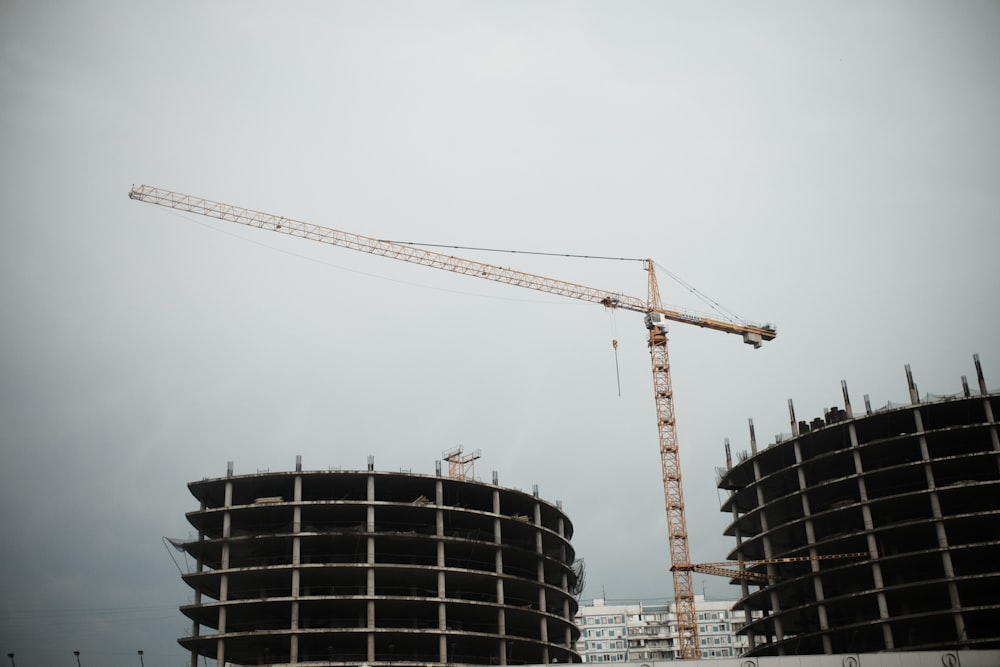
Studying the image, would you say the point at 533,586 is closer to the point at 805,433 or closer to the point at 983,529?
the point at 805,433

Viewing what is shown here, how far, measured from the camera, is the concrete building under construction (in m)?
94.9

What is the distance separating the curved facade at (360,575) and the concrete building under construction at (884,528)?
24.0m

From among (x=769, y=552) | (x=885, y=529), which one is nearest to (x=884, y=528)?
(x=885, y=529)

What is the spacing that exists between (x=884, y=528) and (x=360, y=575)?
46.5 metres

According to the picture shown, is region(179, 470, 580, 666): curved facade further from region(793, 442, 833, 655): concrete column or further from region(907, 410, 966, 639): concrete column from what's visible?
region(907, 410, 966, 639): concrete column

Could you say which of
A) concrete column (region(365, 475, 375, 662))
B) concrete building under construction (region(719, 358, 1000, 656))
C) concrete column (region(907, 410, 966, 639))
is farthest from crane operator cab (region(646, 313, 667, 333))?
concrete column (region(365, 475, 375, 662))

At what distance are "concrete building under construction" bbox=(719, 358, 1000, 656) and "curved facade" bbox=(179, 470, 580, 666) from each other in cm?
2404

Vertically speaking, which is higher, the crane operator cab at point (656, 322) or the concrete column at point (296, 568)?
the crane operator cab at point (656, 322)

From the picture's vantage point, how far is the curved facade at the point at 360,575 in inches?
3610

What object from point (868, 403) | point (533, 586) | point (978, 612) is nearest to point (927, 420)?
point (868, 403)

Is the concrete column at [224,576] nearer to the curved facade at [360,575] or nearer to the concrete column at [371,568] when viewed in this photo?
the curved facade at [360,575]

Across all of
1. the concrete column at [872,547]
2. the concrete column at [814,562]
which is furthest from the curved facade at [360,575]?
the concrete column at [872,547]

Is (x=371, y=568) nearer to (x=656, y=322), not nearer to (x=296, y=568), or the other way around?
(x=296, y=568)

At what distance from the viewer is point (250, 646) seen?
9281 cm
